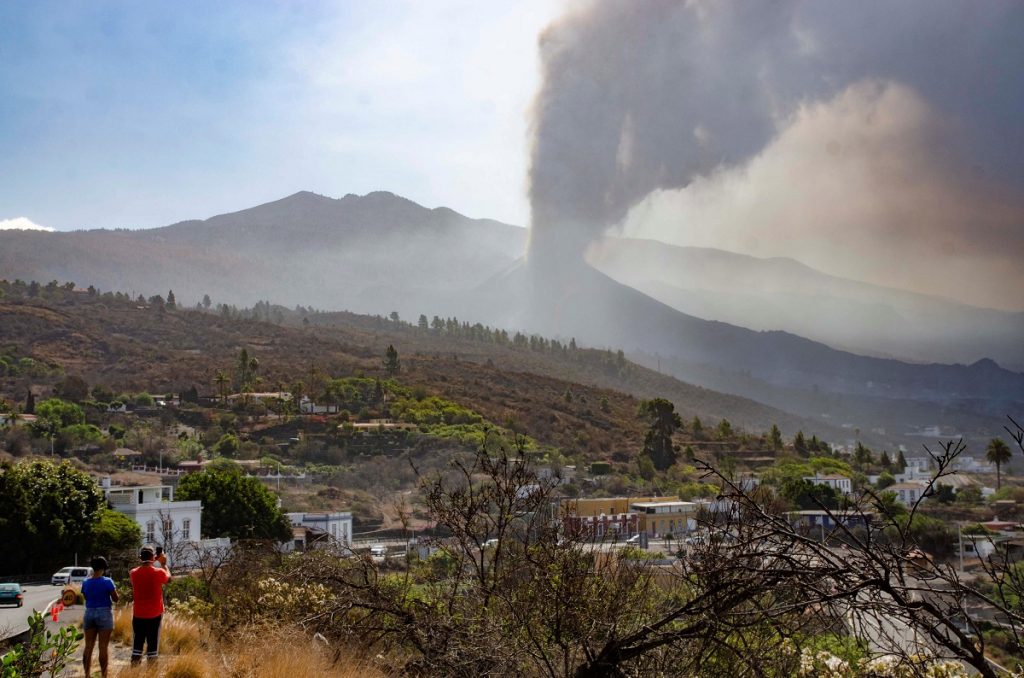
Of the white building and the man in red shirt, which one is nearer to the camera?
the man in red shirt

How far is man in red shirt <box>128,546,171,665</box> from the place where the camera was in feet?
25.2

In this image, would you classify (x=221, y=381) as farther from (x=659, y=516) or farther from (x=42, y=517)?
(x=42, y=517)

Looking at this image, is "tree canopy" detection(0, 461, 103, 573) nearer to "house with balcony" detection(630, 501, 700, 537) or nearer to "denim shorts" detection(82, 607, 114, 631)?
"denim shorts" detection(82, 607, 114, 631)

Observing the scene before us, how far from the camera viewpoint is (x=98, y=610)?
7.54 metres

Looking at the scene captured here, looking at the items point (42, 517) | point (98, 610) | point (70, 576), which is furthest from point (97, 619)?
point (42, 517)

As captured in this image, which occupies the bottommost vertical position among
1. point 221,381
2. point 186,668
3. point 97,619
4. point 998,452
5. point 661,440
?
point 998,452

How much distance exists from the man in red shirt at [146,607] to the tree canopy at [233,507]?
93.5 feet

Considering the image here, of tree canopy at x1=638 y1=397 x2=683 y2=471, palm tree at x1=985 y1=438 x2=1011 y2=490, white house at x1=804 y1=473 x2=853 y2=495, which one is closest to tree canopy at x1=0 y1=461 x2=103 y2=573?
white house at x1=804 y1=473 x2=853 y2=495

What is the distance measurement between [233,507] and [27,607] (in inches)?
784

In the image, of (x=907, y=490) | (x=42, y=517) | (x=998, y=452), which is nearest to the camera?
(x=42, y=517)

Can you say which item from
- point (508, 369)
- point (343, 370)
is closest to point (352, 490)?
point (343, 370)

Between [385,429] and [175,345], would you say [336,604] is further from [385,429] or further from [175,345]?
[175,345]

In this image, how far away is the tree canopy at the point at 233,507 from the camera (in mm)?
36031

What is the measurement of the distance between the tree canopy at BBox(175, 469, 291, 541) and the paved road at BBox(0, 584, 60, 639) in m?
12.5
